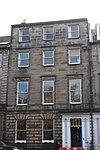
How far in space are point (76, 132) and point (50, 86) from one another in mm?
5488

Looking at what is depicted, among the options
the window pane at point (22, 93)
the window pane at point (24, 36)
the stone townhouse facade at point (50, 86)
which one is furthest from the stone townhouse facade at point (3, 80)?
the window pane at point (24, 36)

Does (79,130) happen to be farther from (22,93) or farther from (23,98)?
(22,93)

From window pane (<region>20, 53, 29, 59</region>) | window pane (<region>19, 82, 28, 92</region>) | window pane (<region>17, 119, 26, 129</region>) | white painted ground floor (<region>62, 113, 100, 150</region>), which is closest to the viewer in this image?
white painted ground floor (<region>62, 113, 100, 150</region>)

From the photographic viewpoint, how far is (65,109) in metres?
29.0

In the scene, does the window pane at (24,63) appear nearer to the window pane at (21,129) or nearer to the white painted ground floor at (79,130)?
the window pane at (21,129)

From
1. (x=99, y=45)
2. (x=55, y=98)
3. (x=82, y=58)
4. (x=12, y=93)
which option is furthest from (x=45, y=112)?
(x=99, y=45)

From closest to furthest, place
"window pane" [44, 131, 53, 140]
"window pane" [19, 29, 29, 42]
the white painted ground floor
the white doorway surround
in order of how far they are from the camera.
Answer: the white painted ground floor
the white doorway surround
"window pane" [44, 131, 53, 140]
"window pane" [19, 29, 29, 42]

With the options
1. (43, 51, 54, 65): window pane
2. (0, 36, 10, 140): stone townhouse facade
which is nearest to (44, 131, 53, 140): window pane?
(0, 36, 10, 140): stone townhouse facade

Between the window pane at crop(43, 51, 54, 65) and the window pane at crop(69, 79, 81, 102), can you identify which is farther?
the window pane at crop(43, 51, 54, 65)

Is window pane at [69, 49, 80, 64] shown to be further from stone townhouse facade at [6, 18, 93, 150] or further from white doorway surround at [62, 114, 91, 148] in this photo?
white doorway surround at [62, 114, 91, 148]

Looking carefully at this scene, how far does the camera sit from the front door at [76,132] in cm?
2830

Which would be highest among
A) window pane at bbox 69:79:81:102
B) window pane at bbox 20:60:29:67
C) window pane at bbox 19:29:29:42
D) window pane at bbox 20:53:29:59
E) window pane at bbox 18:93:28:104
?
window pane at bbox 19:29:29:42

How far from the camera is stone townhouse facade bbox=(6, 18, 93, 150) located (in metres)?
28.7

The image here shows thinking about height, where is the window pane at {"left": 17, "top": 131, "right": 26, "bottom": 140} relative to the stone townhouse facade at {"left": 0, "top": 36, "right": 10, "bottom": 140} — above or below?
below
